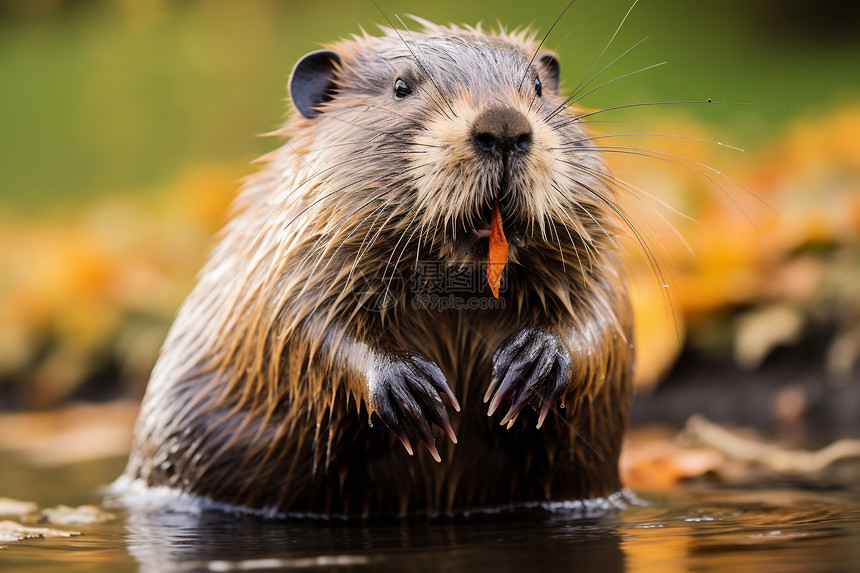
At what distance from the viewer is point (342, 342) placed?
3.27m

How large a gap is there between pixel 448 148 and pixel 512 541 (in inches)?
44.6

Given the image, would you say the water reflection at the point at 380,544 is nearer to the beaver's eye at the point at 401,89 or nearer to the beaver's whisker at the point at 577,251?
the beaver's whisker at the point at 577,251

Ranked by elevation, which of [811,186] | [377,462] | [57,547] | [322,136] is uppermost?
[811,186]

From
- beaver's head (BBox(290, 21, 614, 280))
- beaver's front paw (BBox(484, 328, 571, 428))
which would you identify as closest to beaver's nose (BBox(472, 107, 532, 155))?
beaver's head (BBox(290, 21, 614, 280))

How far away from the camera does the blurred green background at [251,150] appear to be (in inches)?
252

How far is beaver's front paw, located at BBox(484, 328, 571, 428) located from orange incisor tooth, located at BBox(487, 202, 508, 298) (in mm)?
229

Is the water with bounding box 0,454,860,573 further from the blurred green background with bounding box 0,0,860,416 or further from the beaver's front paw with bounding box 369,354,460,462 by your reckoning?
the blurred green background with bounding box 0,0,860,416

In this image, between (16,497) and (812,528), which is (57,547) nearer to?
(16,497)

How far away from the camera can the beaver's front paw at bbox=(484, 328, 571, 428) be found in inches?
125

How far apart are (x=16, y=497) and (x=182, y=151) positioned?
17.2 ft

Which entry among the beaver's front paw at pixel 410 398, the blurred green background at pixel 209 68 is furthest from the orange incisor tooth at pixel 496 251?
the blurred green background at pixel 209 68

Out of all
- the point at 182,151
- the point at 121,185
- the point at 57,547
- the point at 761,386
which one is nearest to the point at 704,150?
the point at 761,386

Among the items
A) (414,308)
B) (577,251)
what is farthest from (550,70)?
(414,308)

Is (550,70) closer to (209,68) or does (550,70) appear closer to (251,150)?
(251,150)
